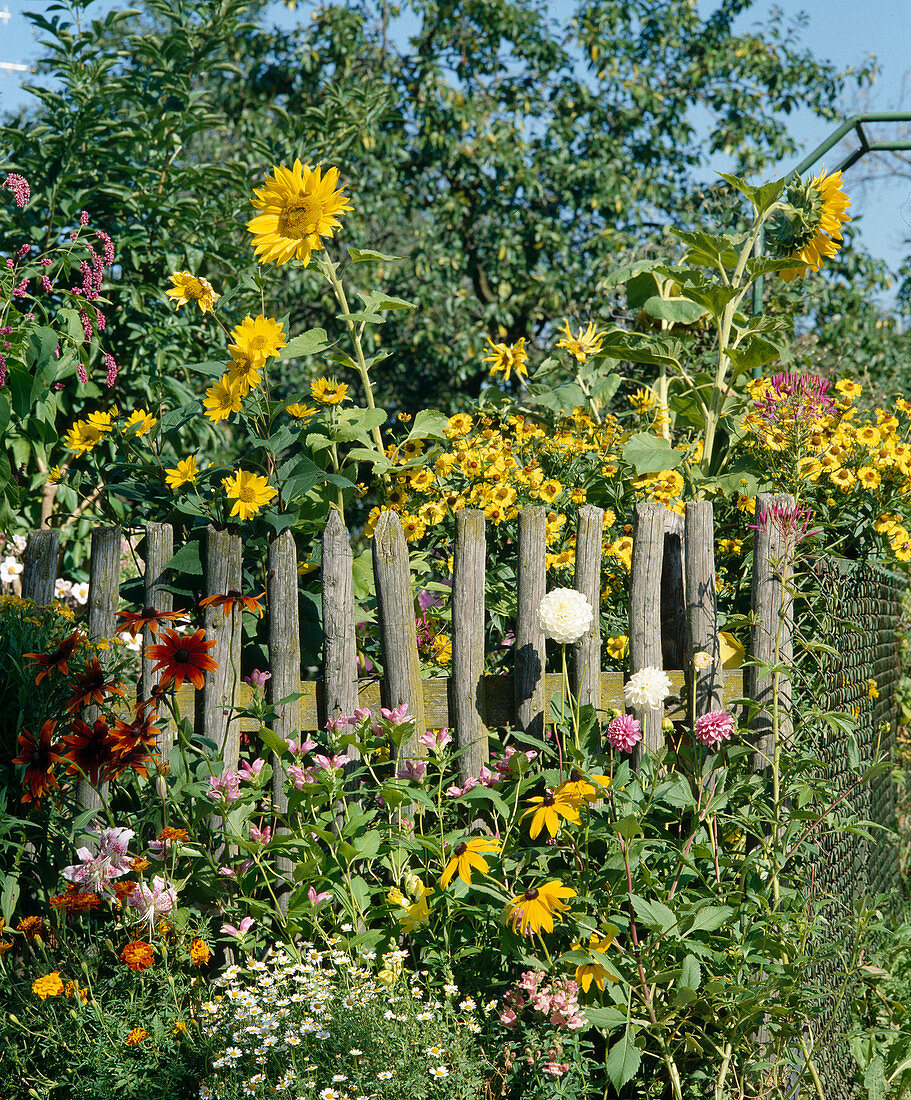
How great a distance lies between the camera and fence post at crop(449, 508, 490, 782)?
229 cm

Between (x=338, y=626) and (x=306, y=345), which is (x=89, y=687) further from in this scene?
(x=306, y=345)

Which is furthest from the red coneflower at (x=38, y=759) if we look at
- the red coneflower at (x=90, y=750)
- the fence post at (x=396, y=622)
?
the fence post at (x=396, y=622)

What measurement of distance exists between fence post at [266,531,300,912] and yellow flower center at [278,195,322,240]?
81cm

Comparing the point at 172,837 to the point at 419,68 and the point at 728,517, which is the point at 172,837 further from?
the point at 419,68

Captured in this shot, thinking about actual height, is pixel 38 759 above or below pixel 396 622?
below

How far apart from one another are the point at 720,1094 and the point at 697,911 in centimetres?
38

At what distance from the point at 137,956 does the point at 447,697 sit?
2.99 ft

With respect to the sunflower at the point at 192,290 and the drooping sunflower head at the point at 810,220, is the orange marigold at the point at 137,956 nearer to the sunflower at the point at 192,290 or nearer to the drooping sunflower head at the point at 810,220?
the sunflower at the point at 192,290

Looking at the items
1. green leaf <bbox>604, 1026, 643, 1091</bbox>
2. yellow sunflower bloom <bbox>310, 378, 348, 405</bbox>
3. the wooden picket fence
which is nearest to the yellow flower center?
yellow sunflower bloom <bbox>310, 378, 348, 405</bbox>

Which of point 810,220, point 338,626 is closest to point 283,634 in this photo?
point 338,626

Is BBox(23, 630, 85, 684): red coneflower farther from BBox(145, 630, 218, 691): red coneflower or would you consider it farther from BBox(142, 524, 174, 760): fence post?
BBox(142, 524, 174, 760): fence post

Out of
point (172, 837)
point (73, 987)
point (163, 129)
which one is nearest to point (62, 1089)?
point (73, 987)

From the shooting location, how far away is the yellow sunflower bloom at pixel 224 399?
2.31 metres

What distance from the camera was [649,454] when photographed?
8.51ft
